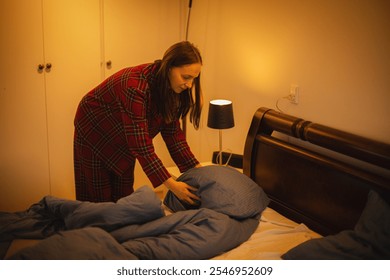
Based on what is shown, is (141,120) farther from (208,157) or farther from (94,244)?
(208,157)

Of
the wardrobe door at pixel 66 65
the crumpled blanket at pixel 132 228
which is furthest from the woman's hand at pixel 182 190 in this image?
the wardrobe door at pixel 66 65

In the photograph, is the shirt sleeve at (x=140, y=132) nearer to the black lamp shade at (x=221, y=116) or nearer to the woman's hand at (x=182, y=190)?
the woman's hand at (x=182, y=190)

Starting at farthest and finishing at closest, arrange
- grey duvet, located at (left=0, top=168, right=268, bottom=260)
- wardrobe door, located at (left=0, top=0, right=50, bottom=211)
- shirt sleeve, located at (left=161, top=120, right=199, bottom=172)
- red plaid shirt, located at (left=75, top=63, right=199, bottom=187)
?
wardrobe door, located at (left=0, top=0, right=50, bottom=211) → shirt sleeve, located at (left=161, top=120, right=199, bottom=172) → red plaid shirt, located at (left=75, top=63, right=199, bottom=187) → grey duvet, located at (left=0, top=168, right=268, bottom=260)

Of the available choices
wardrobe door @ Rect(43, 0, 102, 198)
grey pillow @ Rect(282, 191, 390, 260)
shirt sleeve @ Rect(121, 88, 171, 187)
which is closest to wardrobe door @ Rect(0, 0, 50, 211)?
wardrobe door @ Rect(43, 0, 102, 198)

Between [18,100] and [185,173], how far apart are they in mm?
1167

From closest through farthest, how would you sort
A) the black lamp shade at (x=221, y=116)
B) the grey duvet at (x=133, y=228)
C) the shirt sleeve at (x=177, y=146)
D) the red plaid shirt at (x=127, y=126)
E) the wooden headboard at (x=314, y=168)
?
the grey duvet at (x=133, y=228)
the wooden headboard at (x=314, y=168)
the red plaid shirt at (x=127, y=126)
the shirt sleeve at (x=177, y=146)
the black lamp shade at (x=221, y=116)

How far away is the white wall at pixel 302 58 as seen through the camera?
1.81 m

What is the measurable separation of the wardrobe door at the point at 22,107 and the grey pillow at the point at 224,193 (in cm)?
109

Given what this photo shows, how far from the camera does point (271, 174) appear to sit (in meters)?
2.22

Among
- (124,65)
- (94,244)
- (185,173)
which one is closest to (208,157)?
(124,65)

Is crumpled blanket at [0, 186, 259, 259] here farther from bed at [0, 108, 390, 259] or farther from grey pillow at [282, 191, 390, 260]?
grey pillow at [282, 191, 390, 260]

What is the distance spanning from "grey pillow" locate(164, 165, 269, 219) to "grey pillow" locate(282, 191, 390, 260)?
0.33 metres

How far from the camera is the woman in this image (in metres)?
1.87

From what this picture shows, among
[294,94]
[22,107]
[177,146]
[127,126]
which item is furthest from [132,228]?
[22,107]
